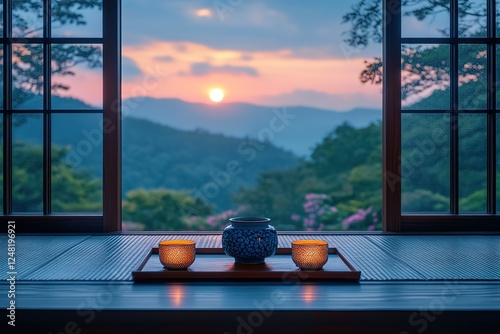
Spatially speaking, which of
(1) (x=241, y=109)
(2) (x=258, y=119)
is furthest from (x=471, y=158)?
(1) (x=241, y=109)

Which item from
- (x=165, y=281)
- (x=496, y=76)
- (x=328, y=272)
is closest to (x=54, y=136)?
(x=165, y=281)

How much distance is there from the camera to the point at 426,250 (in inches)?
86.8

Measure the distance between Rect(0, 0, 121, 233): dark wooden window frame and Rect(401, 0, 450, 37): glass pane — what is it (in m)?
1.35

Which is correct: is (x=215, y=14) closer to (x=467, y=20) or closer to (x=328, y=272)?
(x=467, y=20)

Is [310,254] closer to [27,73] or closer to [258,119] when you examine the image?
[27,73]

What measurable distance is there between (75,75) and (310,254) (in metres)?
1.72

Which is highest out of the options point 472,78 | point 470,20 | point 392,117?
point 470,20

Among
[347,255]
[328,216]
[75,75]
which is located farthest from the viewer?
[328,216]

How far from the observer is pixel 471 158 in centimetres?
276

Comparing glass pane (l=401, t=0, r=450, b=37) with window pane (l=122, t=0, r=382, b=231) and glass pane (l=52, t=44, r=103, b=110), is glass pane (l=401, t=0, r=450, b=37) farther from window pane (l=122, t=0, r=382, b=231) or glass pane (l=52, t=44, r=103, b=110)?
window pane (l=122, t=0, r=382, b=231)

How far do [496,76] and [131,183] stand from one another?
727cm

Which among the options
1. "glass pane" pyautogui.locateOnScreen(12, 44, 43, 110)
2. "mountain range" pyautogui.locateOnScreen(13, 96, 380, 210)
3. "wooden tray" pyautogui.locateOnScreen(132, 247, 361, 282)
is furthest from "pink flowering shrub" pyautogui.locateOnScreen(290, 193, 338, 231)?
"wooden tray" pyautogui.locateOnScreen(132, 247, 361, 282)

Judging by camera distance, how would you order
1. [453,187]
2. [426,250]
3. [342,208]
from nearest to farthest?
1. [426,250]
2. [453,187]
3. [342,208]

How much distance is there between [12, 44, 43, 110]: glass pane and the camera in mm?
2791
